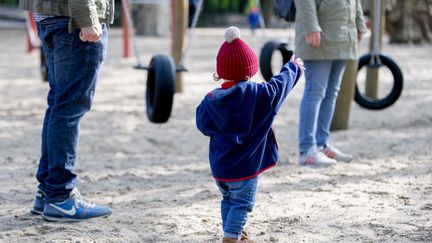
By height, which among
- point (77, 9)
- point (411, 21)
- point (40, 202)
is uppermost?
point (77, 9)

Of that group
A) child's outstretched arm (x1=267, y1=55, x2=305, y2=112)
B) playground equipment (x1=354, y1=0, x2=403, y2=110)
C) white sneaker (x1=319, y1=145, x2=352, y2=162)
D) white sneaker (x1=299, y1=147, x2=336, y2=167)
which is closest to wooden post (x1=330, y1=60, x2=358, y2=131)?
playground equipment (x1=354, y1=0, x2=403, y2=110)

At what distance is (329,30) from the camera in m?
4.75

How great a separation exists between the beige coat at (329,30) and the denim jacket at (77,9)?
1.54 metres

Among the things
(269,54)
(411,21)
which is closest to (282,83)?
(269,54)

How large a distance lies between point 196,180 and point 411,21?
1177 cm

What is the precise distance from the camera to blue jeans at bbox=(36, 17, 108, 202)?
11.3ft

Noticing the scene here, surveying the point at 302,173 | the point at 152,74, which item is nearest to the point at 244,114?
the point at 302,173

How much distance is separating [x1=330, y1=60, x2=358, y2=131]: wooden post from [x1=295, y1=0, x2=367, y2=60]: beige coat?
3.39 ft

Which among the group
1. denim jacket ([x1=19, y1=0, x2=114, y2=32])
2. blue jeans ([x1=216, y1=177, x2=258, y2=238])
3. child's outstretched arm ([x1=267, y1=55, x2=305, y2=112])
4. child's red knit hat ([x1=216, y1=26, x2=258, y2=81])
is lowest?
blue jeans ([x1=216, y1=177, x2=258, y2=238])

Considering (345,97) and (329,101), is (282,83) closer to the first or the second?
(329,101)

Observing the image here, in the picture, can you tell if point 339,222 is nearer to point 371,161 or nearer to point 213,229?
point 213,229

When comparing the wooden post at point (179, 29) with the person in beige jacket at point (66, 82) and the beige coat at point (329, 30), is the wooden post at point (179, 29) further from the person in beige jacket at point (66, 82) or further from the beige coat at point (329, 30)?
the person in beige jacket at point (66, 82)

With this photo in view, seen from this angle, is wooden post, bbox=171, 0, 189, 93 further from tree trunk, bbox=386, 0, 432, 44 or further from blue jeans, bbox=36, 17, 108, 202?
tree trunk, bbox=386, 0, 432, 44

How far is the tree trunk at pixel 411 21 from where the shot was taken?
15.3m
